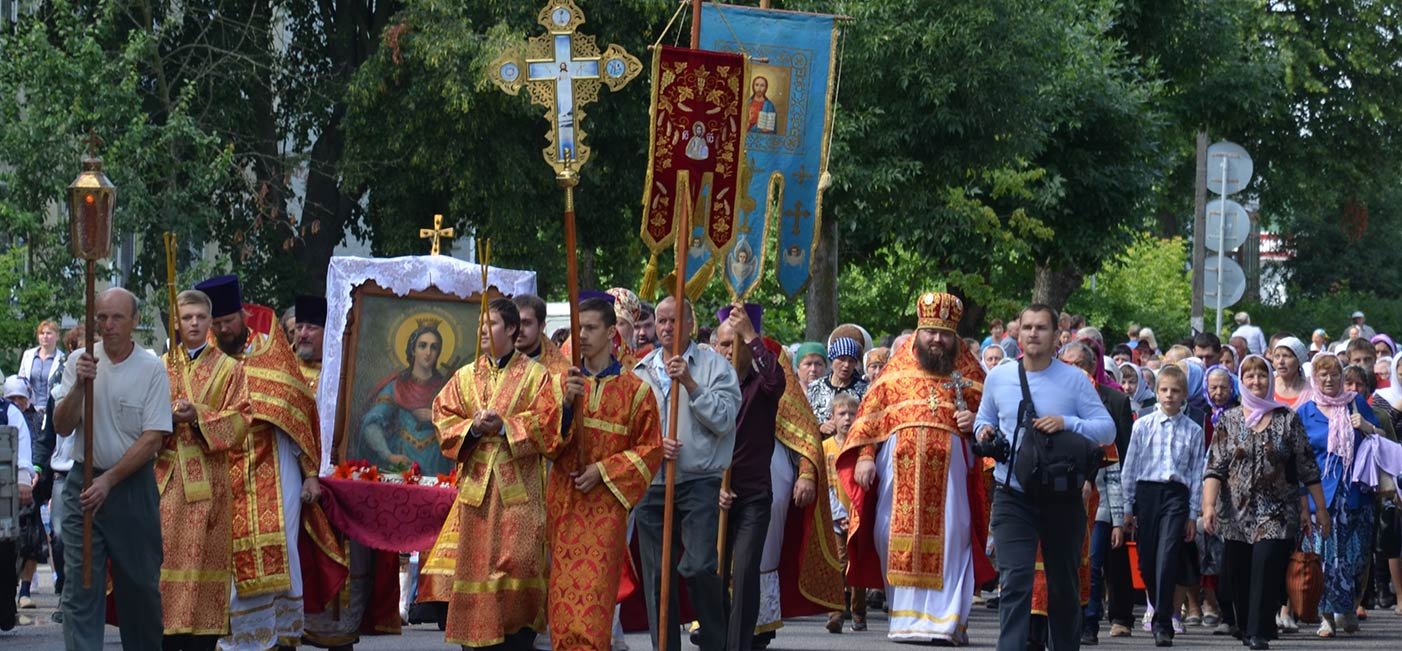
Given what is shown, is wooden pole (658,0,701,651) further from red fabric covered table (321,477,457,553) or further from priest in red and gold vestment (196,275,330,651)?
priest in red and gold vestment (196,275,330,651)

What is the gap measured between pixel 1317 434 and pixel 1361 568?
96 cm

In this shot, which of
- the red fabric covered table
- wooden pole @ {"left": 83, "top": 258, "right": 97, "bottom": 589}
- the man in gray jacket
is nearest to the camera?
wooden pole @ {"left": 83, "top": 258, "right": 97, "bottom": 589}

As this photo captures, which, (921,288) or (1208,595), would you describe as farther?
(921,288)

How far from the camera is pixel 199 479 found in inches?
464

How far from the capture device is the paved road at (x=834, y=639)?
1445 centimetres

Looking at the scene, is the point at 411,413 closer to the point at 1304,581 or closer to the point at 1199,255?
the point at 1304,581

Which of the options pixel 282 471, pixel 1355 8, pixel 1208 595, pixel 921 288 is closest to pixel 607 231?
pixel 921 288

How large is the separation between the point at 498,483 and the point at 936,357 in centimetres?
375

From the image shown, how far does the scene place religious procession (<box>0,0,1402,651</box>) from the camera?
11.2 meters

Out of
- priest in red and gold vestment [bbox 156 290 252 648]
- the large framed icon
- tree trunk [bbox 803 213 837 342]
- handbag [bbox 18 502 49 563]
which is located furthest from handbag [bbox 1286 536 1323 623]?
tree trunk [bbox 803 213 837 342]

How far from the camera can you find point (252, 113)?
1120 inches

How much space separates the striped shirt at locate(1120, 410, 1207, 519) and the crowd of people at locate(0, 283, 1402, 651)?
19 millimetres

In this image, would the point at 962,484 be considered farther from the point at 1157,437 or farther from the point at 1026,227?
the point at 1026,227

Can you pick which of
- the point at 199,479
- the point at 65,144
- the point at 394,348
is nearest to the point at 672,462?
the point at 199,479
